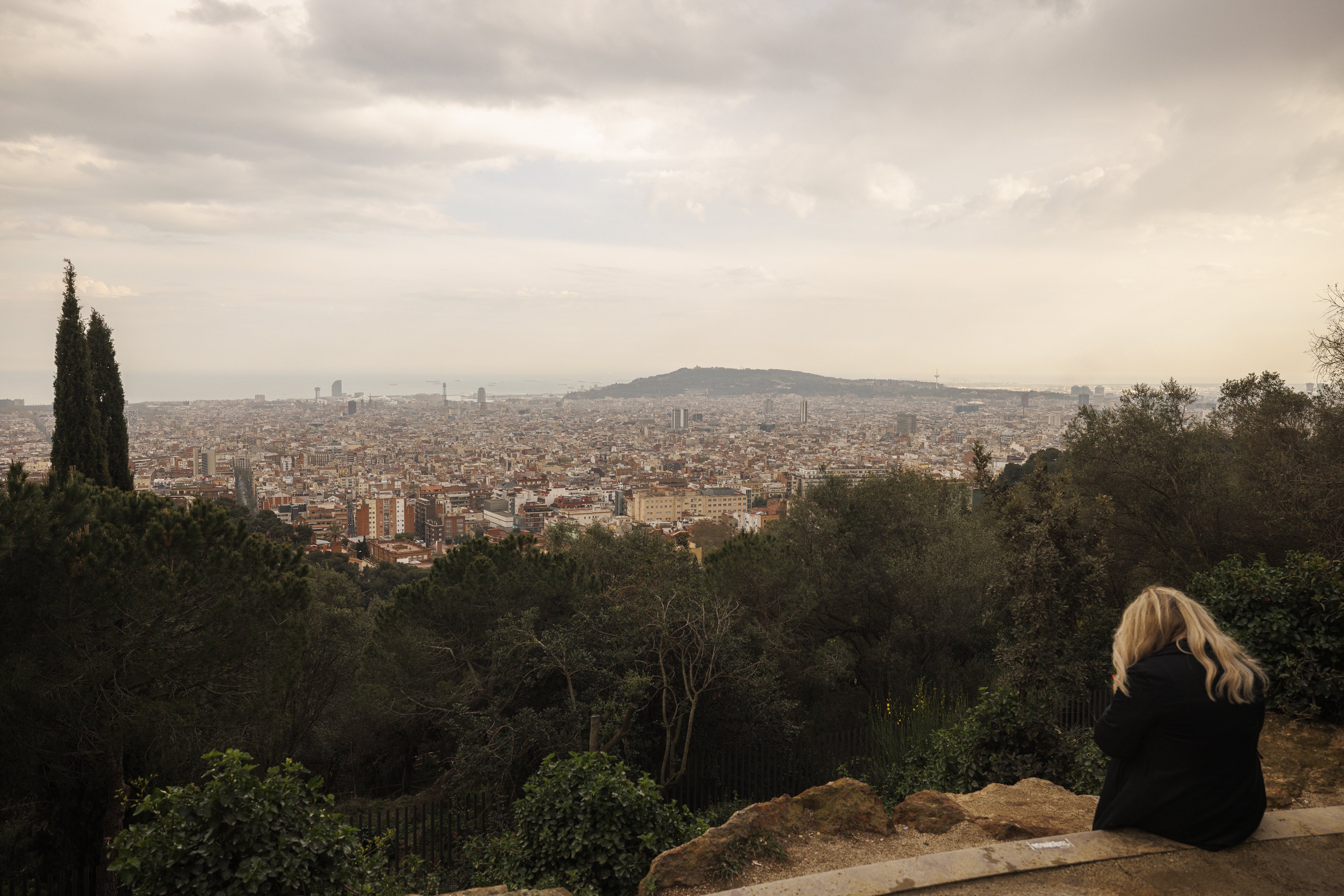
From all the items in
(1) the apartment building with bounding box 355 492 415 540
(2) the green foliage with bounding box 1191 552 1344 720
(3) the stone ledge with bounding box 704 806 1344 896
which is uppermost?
(2) the green foliage with bounding box 1191 552 1344 720

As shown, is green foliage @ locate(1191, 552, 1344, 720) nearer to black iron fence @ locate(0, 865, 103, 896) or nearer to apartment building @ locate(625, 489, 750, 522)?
black iron fence @ locate(0, 865, 103, 896)

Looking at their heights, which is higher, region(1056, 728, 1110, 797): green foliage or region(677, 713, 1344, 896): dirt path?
region(677, 713, 1344, 896): dirt path

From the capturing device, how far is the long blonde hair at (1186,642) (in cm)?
255

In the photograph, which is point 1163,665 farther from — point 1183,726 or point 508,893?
point 508,893

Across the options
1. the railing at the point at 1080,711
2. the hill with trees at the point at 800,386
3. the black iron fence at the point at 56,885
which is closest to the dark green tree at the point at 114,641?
the black iron fence at the point at 56,885

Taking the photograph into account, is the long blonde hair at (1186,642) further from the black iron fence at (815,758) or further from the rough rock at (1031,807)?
the black iron fence at (815,758)

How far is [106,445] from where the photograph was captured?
1334 cm

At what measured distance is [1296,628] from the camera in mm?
4770

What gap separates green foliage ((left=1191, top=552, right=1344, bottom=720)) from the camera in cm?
459

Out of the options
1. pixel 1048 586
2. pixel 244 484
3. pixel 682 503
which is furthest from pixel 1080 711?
pixel 244 484

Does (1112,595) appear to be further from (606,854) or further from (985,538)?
(606,854)

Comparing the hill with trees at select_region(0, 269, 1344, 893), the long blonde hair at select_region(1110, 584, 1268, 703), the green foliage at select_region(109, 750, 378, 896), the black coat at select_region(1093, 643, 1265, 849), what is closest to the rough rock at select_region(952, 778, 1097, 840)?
the hill with trees at select_region(0, 269, 1344, 893)

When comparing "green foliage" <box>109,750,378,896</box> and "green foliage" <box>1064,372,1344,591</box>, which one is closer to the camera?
"green foliage" <box>109,750,378,896</box>

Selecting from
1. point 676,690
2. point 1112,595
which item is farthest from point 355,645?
point 1112,595
